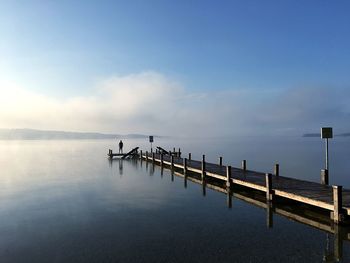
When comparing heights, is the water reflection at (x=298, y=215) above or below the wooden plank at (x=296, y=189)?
below

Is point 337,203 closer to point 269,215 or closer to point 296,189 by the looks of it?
point 269,215

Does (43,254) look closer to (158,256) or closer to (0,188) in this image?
(158,256)

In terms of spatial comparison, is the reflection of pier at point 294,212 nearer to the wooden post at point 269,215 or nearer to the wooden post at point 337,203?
the wooden post at point 269,215

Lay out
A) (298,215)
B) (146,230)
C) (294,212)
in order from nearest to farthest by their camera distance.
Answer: (146,230), (298,215), (294,212)

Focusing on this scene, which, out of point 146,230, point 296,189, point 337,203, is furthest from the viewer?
point 296,189

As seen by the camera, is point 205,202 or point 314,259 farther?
point 205,202

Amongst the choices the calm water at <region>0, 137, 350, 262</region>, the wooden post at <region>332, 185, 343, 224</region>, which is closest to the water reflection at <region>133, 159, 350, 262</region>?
the calm water at <region>0, 137, 350, 262</region>

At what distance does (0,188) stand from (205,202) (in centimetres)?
1962

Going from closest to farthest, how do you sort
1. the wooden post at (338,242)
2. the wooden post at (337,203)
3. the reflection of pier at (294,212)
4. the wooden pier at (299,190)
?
the wooden post at (338,242) < the reflection of pier at (294,212) < the wooden post at (337,203) < the wooden pier at (299,190)

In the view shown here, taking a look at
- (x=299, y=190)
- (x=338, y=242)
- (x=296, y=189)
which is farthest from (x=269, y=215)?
(x=338, y=242)

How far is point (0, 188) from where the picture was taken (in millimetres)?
31844

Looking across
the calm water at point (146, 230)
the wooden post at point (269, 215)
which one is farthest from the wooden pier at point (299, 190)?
the calm water at point (146, 230)

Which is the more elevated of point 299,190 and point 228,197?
point 299,190

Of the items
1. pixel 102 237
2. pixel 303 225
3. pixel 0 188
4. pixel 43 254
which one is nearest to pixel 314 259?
pixel 303 225
